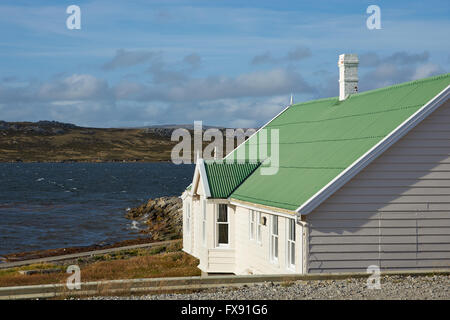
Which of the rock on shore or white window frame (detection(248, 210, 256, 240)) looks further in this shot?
the rock on shore

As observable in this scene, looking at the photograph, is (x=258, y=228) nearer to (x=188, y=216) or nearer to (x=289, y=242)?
(x=289, y=242)

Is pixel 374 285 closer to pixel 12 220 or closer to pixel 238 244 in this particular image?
pixel 238 244

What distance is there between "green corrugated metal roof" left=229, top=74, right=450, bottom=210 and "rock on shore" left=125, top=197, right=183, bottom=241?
1113 inches

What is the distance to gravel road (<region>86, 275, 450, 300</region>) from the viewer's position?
14844mm

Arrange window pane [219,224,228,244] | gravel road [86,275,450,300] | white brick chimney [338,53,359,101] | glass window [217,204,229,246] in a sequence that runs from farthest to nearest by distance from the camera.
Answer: white brick chimney [338,53,359,101]
window pane [219,224,228,244]
glass window [217,204,229,246]
gravel road [86,275,450,300]

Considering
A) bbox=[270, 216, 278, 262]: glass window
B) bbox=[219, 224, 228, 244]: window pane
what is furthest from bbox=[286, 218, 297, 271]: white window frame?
bbox=[219, 224, 228, 244]: window pane

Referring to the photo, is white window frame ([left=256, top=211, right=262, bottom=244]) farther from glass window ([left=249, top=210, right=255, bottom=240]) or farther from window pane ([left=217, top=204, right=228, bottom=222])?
window pane ([left=217, top=204, right=228, bottom=222])

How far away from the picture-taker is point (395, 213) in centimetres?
1933

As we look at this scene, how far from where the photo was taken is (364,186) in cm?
1920

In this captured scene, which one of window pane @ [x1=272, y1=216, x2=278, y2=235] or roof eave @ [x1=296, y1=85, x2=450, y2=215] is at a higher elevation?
roof eave @ [x1=296, y1=85, x2=450, y2=215]

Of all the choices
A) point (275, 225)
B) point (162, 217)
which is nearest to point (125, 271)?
point (275, 225)

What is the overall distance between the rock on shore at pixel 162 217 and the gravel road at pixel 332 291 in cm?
3623
